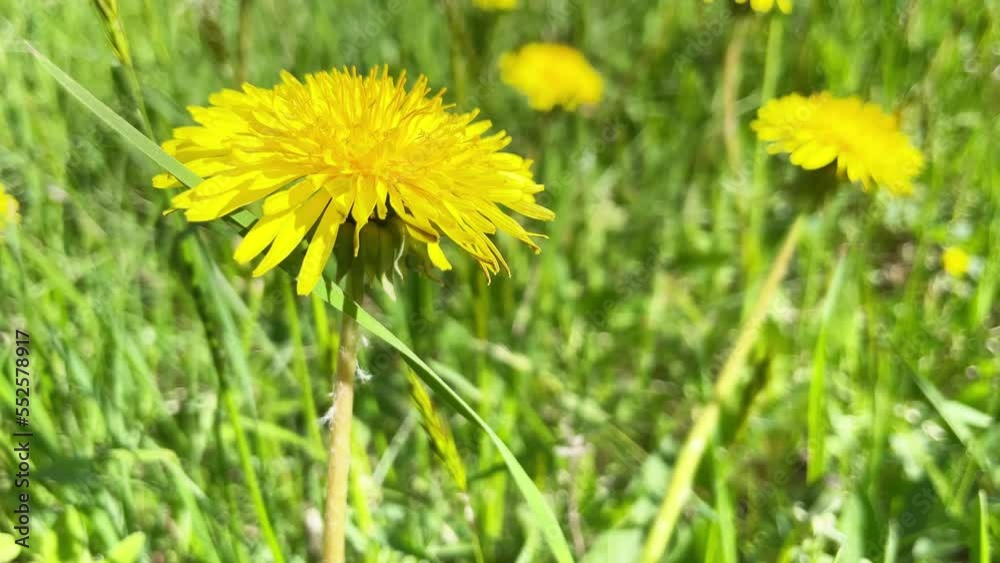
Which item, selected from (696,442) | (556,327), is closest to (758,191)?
(556,327)

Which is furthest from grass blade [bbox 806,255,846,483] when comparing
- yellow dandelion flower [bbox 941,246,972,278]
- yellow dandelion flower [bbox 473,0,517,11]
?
yellow dandelion flower [bbox 473,0,517,11]

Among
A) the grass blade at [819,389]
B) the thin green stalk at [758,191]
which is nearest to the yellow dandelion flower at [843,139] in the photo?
the grass blade at [819,389]

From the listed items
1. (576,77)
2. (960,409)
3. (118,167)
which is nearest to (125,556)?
(118,167)

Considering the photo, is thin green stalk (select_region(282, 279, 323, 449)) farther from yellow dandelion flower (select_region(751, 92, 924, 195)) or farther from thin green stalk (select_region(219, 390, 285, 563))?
yellow dandelion flower (select_region(751, 92, 924, 195))

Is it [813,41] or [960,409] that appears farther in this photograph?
[813,41]

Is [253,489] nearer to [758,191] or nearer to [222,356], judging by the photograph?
[222,356]

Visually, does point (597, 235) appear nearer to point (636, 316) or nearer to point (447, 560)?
point (636, 316)
